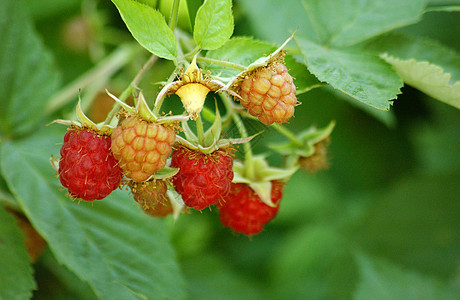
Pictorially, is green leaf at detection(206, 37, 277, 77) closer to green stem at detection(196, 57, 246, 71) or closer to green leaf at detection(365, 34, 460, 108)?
green stem at detection(196, 57, 246, 71)

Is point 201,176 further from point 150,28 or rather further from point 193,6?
point 193,6

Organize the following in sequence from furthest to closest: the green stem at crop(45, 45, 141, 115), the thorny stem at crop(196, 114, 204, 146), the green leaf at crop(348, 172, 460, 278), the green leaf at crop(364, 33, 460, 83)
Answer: the green leaf at crop(348, 172, 460, 278)
the green stem at crop(45, 45, 141, 115)
the green leaf at crop(364, 33, 460, 83)
the thorny stem at crop(196, 114, 204, 146)

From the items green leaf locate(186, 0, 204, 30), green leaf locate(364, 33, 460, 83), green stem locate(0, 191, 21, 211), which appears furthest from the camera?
green stem locate(0, 191, 21, 211)

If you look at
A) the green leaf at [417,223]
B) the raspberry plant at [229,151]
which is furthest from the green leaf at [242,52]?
the green leaf at [417,223]

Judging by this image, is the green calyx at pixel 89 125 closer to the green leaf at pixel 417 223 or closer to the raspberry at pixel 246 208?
the raspberry at pixel 246 208

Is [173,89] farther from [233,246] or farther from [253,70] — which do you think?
[233,246]

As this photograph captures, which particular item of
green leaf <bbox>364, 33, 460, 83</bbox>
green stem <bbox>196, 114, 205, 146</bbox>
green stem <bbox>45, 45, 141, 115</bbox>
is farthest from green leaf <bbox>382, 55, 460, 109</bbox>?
green stem <bbox>45, 45, 141, 115</bbox>
